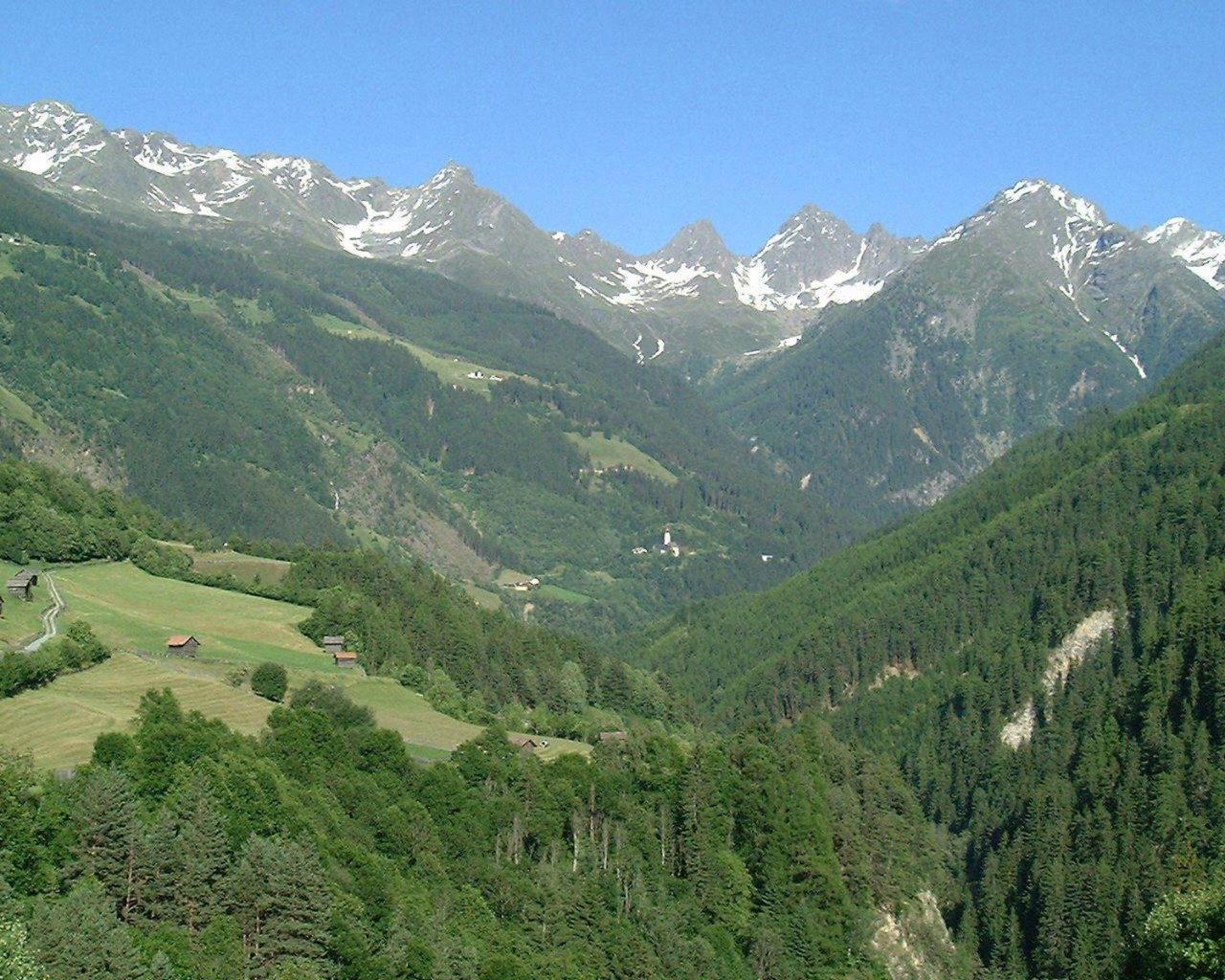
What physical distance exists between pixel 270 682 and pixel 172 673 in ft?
20.1

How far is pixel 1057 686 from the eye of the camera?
6196 inches

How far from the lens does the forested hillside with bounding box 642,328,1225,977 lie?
108m

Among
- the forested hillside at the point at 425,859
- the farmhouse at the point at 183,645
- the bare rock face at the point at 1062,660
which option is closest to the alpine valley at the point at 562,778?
the forested hillside at the point at 425,859

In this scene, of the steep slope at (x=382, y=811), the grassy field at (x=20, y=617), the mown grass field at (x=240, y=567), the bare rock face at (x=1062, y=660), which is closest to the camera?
the steep slope at (x=382, y=811)

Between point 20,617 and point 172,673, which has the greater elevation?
point 20,617

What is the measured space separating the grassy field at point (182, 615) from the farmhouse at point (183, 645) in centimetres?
73

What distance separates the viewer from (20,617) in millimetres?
100125

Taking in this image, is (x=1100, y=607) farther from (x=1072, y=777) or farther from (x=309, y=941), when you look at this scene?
(x=309, y=941)

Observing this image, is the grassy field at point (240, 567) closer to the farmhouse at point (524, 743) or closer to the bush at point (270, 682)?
the bush at point (270, 682)

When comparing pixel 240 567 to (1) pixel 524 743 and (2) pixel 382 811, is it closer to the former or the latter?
(1) pixel 524 743

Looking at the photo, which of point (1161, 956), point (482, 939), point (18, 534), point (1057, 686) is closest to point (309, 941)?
point (482, 939)

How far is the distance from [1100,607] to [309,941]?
12890cm

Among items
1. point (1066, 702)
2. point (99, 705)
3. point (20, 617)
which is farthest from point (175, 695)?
Result: point (1066, 702)

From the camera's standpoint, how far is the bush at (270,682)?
96875 mm
